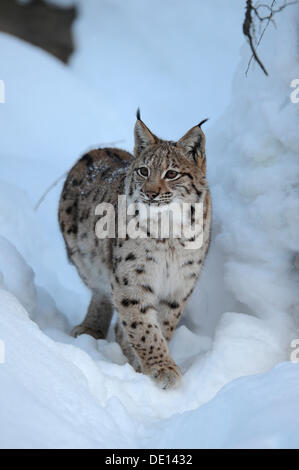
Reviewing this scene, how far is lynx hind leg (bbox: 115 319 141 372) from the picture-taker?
3811 mm

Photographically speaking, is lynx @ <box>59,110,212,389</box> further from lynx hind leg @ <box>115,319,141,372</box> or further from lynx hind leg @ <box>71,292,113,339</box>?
lynx hind leg @ <box>71,292,113,339</box>

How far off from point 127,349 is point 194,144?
1.38 meters

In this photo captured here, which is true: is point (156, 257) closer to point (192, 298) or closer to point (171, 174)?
point (171, 174)

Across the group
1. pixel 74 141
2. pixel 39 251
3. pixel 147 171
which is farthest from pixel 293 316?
pixel 74 141

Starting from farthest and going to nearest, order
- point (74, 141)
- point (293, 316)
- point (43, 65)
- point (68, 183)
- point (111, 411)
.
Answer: point (43, 65) < point (74, 141) < point (68, 183) < point (293, 316) < point (111, 411)

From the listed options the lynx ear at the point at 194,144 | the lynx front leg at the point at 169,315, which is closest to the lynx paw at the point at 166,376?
the lynx front leg at the point at 169,315

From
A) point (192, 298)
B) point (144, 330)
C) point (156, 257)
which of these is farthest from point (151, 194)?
point (192, 298)

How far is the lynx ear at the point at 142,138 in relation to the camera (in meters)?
3.71

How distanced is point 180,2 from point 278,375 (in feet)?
38.0

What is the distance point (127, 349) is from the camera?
4.00 meters

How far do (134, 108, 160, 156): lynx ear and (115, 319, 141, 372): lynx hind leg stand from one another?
113 centimetres

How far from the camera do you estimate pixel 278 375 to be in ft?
8.25

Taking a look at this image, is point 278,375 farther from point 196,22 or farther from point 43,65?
point 196,22

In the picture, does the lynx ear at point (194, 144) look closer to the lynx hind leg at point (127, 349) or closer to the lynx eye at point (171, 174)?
the lynx eye at point (171, 174)
